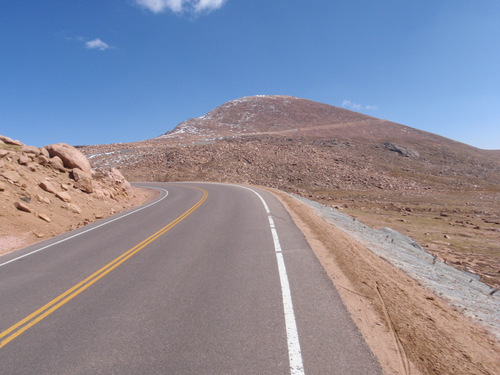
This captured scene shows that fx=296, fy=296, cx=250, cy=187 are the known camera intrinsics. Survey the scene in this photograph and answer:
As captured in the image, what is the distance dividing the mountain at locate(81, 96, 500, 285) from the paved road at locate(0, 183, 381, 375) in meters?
8.51

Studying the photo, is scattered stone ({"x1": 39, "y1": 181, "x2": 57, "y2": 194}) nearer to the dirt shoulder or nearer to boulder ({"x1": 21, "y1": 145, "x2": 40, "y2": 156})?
boulder ({"x1": 21, "y1": 145, "x2": 40, "y2": 156})

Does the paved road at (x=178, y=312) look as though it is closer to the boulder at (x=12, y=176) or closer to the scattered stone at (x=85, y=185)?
the boulder at (x=12, y=176)

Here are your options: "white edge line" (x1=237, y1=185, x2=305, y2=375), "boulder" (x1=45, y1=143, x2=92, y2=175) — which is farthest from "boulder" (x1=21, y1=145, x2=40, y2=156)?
"white edge line" (x1=237, y1=185, x2=305, y2=375)

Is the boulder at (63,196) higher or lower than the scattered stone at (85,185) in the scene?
lower

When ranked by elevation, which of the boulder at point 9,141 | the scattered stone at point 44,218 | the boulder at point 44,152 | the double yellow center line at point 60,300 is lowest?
the scattered stone at point 44,218

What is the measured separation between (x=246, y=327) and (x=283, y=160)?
126 feet

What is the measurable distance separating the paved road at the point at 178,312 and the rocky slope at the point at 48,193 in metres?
3.60

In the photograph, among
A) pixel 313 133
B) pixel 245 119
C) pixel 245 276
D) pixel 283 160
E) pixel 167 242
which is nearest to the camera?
pixel 245 276

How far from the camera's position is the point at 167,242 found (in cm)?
866

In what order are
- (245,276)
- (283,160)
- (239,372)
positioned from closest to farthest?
1. (239,372)
2. (245,276)
3. (283,160)

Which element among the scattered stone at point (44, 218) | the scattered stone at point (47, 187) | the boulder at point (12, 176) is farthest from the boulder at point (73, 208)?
the boulder at point (12, 176)

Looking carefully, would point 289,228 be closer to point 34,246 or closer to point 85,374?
point 85,374

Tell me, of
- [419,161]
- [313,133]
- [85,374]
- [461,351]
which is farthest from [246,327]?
[313,133]

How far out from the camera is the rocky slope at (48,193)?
11.5 m
